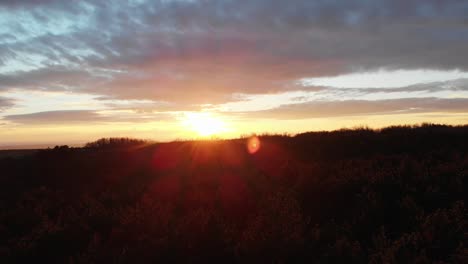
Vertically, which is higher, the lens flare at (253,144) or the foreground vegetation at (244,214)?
the lens flare at (253,144)

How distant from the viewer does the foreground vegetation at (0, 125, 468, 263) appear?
6609 millimetres

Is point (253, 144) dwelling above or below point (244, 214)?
above

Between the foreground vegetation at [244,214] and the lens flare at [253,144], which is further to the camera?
the lens flare at [253,144]

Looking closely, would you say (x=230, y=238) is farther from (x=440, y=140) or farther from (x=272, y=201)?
(x=440, y=140)

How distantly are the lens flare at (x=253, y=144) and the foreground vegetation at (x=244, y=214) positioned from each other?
315 centimetres

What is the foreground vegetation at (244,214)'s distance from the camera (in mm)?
6609

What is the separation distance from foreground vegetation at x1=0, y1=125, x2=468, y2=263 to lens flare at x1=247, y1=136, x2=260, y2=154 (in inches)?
124

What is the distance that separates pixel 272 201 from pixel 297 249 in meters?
2.75

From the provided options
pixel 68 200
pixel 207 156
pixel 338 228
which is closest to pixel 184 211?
pixel 338 228

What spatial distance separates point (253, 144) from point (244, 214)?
58.0 feet

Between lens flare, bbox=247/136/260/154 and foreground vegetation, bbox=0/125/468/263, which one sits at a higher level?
lens flare, bbox=247/136/260/154

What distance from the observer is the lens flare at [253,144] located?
82.0 feet

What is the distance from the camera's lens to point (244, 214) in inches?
385

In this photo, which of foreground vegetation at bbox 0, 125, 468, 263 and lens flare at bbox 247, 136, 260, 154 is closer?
foreground vegetation at bbox 0, 125, 468, 263
